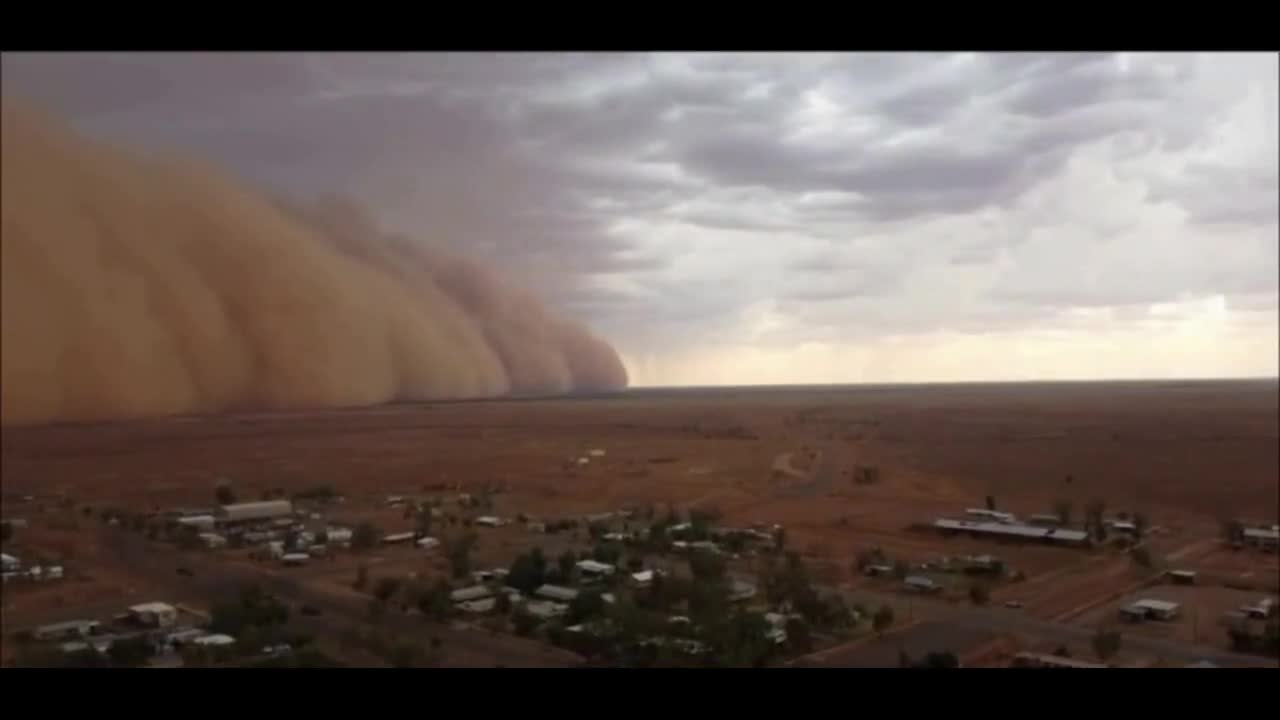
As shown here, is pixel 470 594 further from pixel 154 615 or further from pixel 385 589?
pixel 154 615

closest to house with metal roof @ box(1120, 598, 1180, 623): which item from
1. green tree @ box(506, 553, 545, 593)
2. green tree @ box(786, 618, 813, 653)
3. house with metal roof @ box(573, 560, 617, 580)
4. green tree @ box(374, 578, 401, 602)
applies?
green tree @ box(786, 618, 813, 653)

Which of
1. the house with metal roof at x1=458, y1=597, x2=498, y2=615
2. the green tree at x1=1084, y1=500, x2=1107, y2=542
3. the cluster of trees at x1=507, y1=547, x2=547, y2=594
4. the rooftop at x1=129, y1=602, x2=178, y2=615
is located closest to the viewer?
the rooftop at x1=129, y1=602, x2=178, y2=615

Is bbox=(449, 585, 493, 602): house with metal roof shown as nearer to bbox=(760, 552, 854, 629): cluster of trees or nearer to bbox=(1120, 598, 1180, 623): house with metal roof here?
bbox=(760, 552, 854, 629): cluster of trees

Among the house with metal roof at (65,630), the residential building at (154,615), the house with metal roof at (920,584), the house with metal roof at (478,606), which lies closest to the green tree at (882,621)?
the house with metal roof at (920,584)

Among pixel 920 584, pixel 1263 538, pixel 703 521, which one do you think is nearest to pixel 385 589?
pixel 703 521

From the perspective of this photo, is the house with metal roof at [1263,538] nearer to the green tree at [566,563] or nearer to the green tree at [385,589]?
the green tree at [566,563]

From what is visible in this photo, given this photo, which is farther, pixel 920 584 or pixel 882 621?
pixel 920 584
